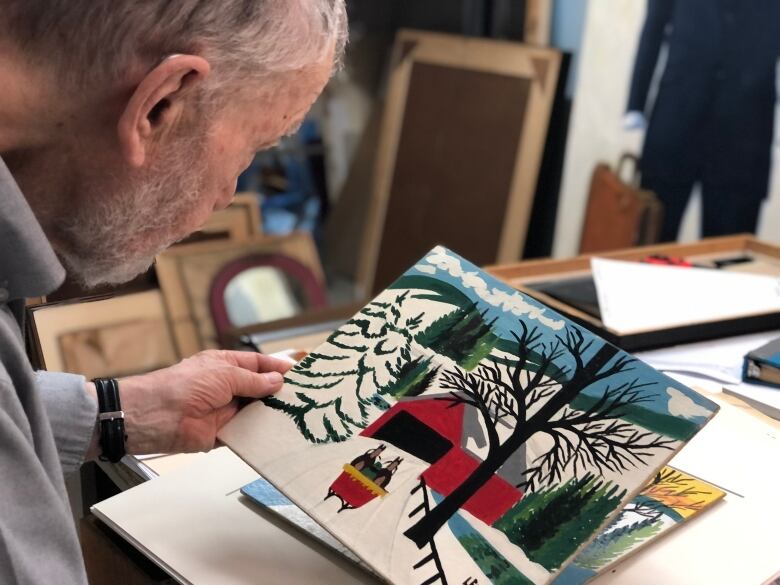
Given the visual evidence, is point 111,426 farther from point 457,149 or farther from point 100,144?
point 457,149

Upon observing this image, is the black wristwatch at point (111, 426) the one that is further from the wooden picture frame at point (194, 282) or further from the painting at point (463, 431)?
the wooden picture frame at point (194, 282)

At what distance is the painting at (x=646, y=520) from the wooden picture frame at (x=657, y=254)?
374 mm

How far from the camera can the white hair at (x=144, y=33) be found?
679 mm

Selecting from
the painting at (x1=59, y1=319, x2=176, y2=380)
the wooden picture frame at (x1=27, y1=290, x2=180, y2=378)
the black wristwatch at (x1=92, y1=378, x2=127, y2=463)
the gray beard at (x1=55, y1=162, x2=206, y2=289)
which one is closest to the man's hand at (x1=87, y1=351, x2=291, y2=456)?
the black wristwatch at (x1=92, y1=378, x2=127, y2=463)

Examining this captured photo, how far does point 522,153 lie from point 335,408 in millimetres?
1840

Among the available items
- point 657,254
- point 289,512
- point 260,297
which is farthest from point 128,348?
point 289,512

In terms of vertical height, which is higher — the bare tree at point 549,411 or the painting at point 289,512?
the bare tree at point 549,411

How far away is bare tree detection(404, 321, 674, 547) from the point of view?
0.77 meters

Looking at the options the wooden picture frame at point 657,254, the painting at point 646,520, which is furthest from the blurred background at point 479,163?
the painting at point 646,520

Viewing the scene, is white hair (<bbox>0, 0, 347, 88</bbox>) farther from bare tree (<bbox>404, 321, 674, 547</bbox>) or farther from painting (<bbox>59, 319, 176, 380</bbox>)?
painting (<bbox>59, 319, 176, 380</bbox>)

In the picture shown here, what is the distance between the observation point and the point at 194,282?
2.43 m

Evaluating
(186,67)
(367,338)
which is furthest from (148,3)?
(367,338)

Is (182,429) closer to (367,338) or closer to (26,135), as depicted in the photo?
(367,338)

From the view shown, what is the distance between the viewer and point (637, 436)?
769 millimetres
